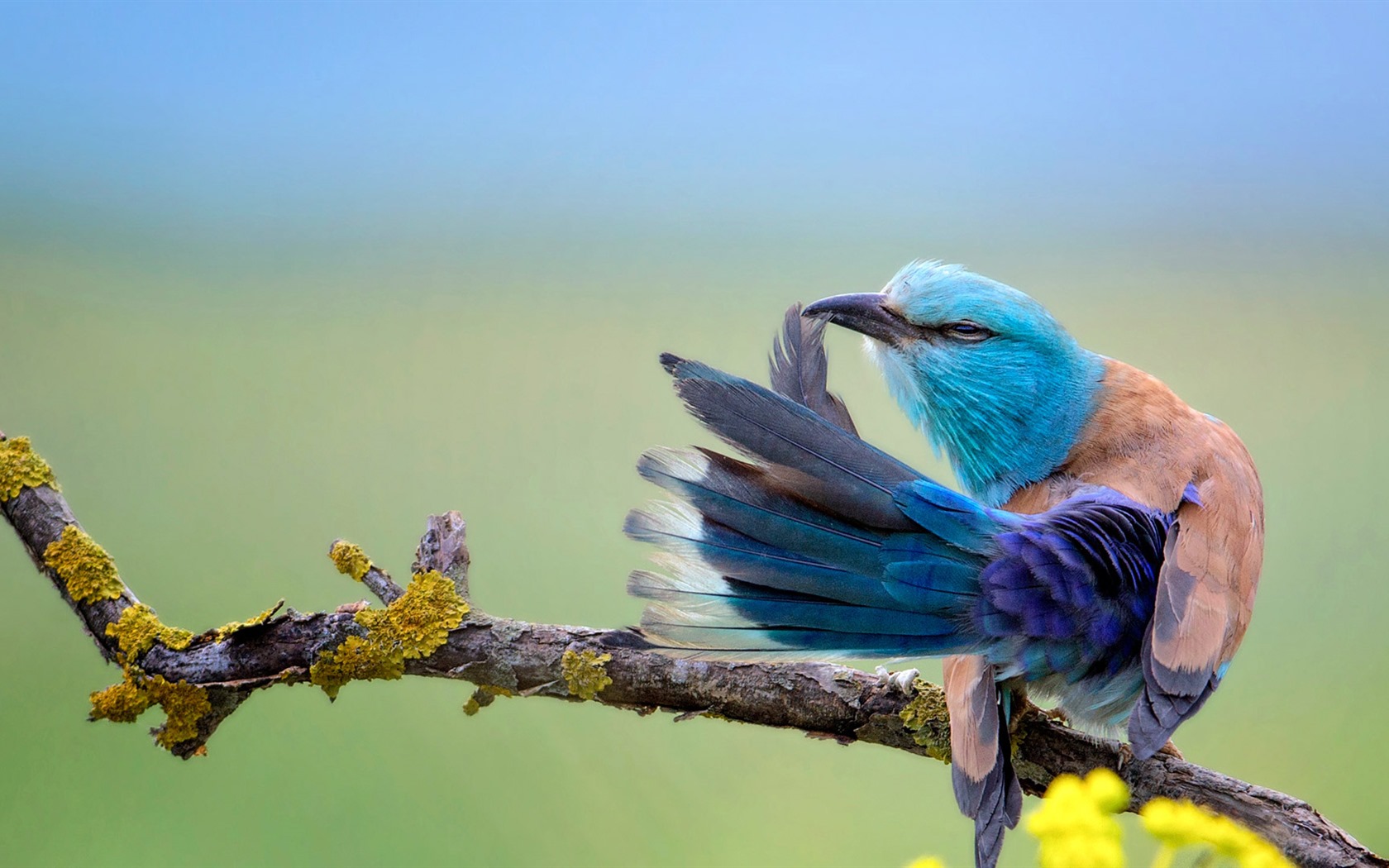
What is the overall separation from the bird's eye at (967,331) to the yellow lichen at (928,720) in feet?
Result: 1.62

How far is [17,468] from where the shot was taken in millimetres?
1358

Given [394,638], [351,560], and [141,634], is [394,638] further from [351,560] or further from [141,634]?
[141,634]

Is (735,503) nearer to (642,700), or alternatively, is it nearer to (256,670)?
(642,700)

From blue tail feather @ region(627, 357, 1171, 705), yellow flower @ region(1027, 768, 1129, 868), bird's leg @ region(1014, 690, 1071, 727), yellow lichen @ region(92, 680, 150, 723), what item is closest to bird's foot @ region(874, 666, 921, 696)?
bird's leg @ region(1014, 690, 1071, 727)

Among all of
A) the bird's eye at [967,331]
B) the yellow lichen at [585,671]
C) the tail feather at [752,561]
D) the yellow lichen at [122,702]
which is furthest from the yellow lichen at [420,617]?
the bird's eye at [967,331]

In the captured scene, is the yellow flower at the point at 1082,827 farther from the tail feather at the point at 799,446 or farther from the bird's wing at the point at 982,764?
the bird's wing at the point at 982,764

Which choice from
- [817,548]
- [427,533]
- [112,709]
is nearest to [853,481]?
[817,548]

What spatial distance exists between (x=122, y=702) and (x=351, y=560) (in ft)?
1.04

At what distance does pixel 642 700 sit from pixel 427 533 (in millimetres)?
346

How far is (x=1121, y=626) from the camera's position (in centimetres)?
115

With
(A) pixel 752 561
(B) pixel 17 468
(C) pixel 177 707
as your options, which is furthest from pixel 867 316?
(B) pixel 17 468

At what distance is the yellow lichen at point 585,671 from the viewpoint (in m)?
1.27

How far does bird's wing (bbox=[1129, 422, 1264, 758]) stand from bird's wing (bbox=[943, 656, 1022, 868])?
0.15m

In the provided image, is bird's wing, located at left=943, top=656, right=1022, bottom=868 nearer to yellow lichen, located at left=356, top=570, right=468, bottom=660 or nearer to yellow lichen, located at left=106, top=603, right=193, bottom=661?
yellow lichen, located at left=356, top=570, right=468, bottom=660
